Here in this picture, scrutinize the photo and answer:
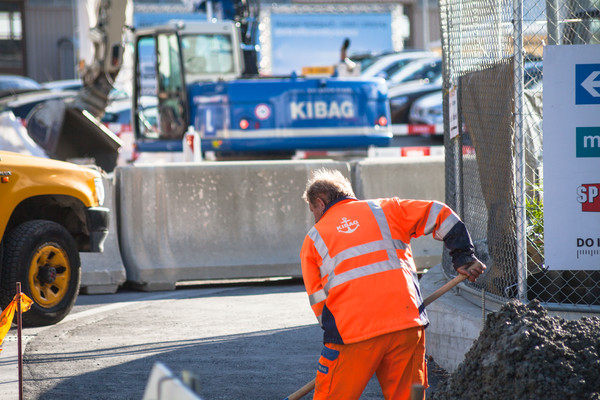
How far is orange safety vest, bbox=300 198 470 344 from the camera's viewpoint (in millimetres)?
4480

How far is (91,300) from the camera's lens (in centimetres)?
931

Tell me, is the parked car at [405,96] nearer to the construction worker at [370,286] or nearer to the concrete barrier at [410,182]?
the concrete barrier at [410,182]

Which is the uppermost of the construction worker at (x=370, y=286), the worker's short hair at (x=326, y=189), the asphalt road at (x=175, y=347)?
the worker's short hair at (x=326, y=189)

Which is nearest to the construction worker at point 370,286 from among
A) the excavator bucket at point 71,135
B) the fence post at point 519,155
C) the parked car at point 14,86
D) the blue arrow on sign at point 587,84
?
the fence post at point 519,155

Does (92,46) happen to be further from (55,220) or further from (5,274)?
(5,274)

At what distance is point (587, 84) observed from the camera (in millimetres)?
5496

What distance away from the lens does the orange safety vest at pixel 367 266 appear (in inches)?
176

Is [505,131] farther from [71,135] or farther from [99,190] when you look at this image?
[71,135]

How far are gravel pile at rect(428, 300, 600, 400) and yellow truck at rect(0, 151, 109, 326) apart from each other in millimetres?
4385

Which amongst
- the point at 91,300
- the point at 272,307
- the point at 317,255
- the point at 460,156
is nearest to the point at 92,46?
the point at 91,300

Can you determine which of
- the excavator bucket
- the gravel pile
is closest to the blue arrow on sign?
the gravel pile

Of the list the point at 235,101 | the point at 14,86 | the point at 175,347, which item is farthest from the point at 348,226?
the point at 14,86

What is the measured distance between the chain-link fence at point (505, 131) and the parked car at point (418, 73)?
14683 mm

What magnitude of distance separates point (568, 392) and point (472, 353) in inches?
23.5
